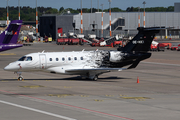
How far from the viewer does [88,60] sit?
36.9 metres

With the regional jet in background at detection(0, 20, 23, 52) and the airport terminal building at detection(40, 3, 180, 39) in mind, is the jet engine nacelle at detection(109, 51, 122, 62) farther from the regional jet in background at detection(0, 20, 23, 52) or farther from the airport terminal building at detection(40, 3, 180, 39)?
the airport terminal building at detection(40, 3, 180, 39)

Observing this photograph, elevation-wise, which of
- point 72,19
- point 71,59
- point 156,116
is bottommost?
point 156,116

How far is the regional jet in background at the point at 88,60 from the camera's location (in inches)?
1398

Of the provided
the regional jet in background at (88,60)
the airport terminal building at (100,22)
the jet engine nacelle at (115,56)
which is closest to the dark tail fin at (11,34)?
the regional jet in background at (88,60)

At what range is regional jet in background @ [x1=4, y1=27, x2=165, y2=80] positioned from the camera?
35.5 meters

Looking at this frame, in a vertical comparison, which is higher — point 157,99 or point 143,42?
point 143,42

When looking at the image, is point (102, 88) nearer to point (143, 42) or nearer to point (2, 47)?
point (143, 42)

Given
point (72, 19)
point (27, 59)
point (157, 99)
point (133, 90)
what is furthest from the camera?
point (72, 19)

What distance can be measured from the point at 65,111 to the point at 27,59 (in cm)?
1603

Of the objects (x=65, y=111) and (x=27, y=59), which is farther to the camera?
(x=27, y=59)

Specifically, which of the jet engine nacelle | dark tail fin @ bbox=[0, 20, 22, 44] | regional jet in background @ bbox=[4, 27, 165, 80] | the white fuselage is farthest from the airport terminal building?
the white fuselage

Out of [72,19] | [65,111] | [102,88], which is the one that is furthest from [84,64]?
[72,19]

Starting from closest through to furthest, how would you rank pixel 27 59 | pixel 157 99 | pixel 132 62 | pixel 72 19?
pixel 157 99 < pixel 27 59 < pixel 132 62 < pixel 72 19

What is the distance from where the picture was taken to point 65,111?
20.5m
